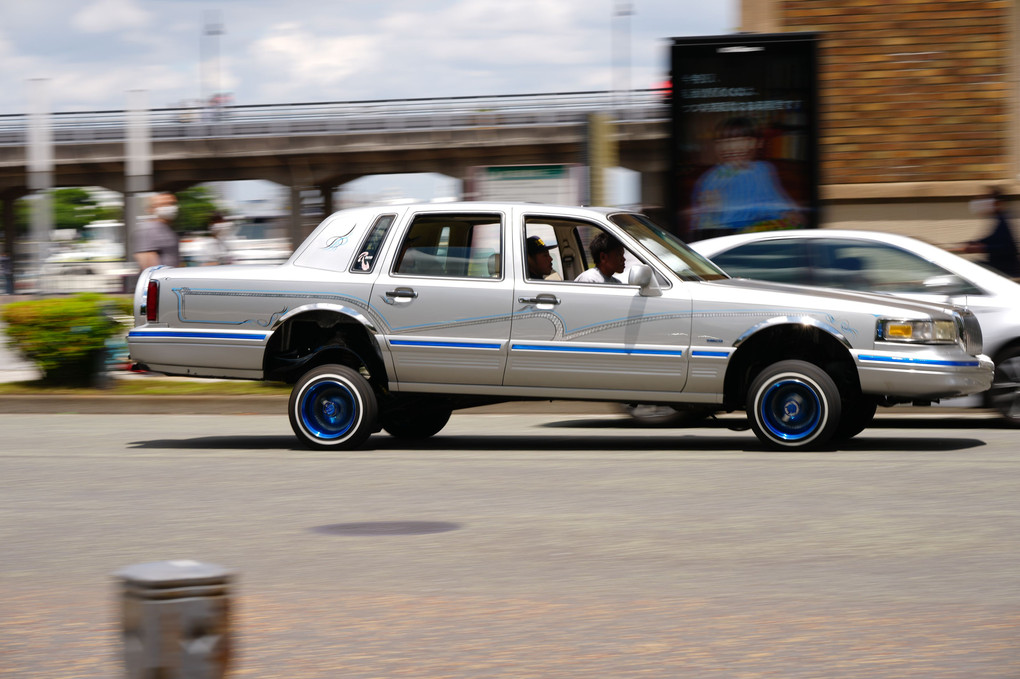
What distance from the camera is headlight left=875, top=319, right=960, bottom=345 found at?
9812 mm

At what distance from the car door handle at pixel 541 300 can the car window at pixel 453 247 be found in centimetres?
29

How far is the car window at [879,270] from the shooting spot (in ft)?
38.9

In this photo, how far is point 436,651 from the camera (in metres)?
4.71

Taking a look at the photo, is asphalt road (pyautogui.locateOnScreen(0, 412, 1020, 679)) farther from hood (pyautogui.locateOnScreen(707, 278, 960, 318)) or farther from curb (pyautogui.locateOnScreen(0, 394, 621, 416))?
curb (pyautogui.locateOnScreen(0, 394, 621, 416))

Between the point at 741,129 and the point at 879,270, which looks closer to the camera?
the point at 879,270

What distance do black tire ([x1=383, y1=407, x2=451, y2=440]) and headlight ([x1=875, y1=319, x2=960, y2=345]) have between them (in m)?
3.37

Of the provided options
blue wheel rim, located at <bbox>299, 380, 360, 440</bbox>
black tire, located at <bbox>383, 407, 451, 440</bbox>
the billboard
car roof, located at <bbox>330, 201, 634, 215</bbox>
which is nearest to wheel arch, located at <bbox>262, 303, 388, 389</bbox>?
blue wheel rim, located at <bbox>299, 380, 360, 440</bbox>

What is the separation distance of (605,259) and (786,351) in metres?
1.42

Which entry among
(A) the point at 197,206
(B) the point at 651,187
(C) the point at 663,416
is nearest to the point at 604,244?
(C) the point at 663,416

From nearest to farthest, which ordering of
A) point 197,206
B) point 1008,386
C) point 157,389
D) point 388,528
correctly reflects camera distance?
point 388,528 → point 1008,386 → point 157,389 → point 197,206

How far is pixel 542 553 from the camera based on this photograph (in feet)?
20.9

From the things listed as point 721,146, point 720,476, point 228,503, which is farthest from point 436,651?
point 721,146

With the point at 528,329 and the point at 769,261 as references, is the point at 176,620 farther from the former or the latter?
the point at 769,261

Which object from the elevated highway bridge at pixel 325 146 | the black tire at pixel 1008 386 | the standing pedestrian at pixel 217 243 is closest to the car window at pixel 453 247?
the black tire at pixel 1008 386
